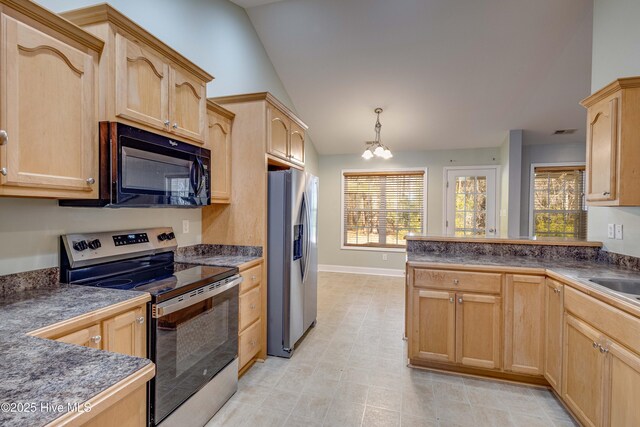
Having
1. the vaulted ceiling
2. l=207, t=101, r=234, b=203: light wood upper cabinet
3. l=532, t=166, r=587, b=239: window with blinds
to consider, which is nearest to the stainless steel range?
l=207, t=101, r=234, b=203: light wood upper cabinet

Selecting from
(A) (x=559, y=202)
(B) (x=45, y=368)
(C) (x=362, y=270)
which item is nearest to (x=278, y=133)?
(B) (x=45, y=368)

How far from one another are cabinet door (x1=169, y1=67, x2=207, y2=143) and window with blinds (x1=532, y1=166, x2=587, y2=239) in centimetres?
529

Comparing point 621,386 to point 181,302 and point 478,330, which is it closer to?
point 478,330

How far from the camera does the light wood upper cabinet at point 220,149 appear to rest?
242 cm

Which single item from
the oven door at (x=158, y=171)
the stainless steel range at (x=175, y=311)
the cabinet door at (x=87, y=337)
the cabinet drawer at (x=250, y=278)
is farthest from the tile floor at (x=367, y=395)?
the oven door at (x=158, y=171)

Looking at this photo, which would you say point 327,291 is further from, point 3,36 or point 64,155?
point 3,36

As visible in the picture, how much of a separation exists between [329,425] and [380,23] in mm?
3696

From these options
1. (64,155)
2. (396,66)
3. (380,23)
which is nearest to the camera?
(64,155)

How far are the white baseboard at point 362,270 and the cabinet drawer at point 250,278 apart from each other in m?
3.54

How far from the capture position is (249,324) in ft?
7.88

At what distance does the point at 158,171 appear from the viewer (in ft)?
5.95

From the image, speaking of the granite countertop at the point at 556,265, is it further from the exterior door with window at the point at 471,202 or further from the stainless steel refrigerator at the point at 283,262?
the exterior door with window at the point at 471,202

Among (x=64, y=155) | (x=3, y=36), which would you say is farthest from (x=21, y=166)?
(x=3, y=36)

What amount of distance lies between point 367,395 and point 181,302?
1411mm
